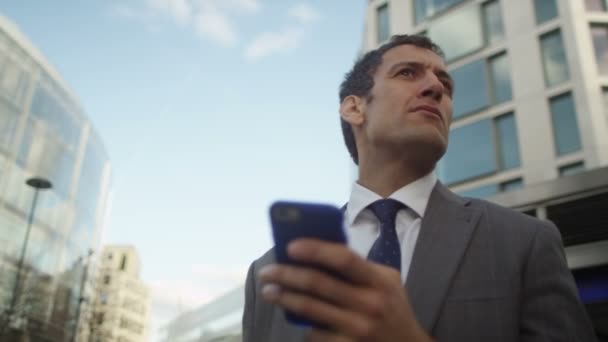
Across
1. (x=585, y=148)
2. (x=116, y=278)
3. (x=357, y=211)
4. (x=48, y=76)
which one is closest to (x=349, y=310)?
(x=357, y=211)

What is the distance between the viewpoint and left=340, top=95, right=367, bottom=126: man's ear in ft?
9.67

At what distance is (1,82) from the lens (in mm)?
33031

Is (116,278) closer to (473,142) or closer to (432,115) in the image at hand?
(473,142)

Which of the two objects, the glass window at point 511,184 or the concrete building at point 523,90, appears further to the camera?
the glass window at point 511,184

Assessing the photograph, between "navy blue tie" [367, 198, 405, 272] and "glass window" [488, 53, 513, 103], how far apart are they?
20629mm

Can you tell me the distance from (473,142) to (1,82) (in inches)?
1101

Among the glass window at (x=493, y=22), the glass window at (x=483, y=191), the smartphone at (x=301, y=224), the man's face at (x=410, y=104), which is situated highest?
the glass window at (x=493, y=22)

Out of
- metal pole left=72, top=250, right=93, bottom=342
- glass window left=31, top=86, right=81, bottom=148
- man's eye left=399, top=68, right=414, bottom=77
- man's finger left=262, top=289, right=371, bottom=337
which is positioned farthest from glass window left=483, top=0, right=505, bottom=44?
metal pole left=72, top=250, right=93, bottom=342

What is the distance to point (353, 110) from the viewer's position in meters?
3.05

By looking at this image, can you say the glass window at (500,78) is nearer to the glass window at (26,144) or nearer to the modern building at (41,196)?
the modern building at (41,196)

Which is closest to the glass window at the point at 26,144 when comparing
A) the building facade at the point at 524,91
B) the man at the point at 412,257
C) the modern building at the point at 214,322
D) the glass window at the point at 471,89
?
the modern building at the point at 214,322

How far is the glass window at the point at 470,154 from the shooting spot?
68.3ft

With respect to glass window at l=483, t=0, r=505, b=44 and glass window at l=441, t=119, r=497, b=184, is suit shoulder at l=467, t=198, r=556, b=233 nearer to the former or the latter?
glass window at l=441, t=119, r=497, b=184

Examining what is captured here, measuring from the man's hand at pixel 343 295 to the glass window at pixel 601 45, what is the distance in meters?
21.7
